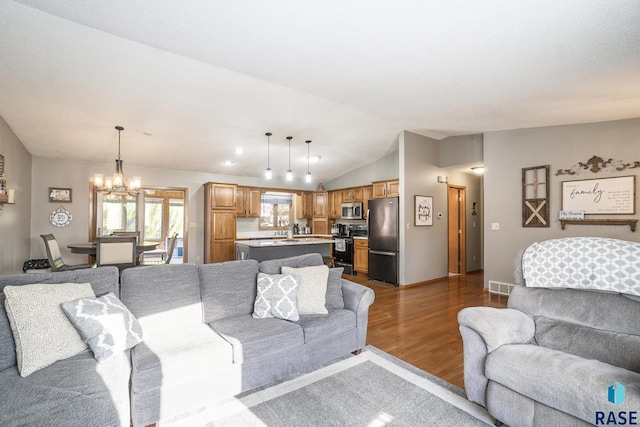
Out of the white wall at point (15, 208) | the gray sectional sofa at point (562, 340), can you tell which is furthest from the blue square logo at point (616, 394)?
the white wall at point (15, 208)

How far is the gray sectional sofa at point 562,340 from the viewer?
1374 mm

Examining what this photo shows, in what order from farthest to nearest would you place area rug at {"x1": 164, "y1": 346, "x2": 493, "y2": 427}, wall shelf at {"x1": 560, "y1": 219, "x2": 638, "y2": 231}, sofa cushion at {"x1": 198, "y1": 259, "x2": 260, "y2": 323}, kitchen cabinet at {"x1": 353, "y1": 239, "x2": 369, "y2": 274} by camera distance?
kitchen cabinet at {"x1": 353, "y1": 239, "x2": 369, "y2": 274} → wall shelf at {"x1": 560, "y1": 219, "x2": 638, "y2": 231} → sofa cushion at {"x1": 198, "y1": 259, "x2": 260, "y2": 323} → area rug at {"x1": 164, "y1": 346, "x2": 493, "y2": 427}

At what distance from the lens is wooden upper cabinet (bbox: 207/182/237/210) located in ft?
21.3

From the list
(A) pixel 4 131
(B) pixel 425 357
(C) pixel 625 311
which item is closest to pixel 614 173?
(C) pixel 625 311

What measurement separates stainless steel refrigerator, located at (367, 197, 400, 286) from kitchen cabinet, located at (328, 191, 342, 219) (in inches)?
76.1

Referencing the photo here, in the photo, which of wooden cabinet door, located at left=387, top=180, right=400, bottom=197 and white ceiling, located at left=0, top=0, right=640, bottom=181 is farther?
wooden cabinet door, located at left=387, top=180, right=400, bottom=197

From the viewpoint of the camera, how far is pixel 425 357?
8.44 ft

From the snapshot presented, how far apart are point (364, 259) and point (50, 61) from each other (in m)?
5.69

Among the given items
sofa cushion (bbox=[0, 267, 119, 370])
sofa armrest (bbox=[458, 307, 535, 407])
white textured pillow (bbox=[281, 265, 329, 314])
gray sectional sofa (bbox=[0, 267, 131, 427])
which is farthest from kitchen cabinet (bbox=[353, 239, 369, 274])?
gray sectional sofa (bbox=[0, 267, 131, 427])

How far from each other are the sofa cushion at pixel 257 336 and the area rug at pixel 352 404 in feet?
0.90

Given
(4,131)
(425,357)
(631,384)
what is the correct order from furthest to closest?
(4,131), (425,357), (631,384)

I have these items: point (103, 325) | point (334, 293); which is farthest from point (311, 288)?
point (103, 325)

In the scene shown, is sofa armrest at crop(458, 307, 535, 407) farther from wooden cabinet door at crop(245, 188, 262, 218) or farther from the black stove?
wooden cabinet door at crop(245, 188, 262, 218)

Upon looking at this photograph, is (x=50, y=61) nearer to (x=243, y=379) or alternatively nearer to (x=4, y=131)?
(x=4, y=131)
